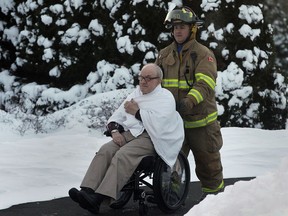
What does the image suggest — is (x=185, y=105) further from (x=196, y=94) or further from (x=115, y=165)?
(x=115, y=165)

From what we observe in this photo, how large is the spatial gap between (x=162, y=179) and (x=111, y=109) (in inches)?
221

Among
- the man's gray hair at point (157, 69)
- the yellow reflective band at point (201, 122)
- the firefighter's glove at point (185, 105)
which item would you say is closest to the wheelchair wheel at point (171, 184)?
the yellow reflective band at point (201, 122)

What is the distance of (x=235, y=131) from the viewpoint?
11008 mm

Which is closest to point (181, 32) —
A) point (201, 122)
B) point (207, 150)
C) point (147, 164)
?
point (201, 122)

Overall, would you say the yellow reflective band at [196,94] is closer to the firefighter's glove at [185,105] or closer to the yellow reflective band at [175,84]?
the firefighter's glove at [185,105]

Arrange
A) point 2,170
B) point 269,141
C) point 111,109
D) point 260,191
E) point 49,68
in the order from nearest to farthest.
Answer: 1. point 260,191
2. point 2,170
3. point 269,141
4. point 111,109
5. point 49,68

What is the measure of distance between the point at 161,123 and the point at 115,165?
0.53 meters

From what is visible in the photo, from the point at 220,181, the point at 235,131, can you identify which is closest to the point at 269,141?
the point at 235,131

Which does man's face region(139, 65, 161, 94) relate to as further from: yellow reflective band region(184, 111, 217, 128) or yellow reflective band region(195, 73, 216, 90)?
yellow reflective band region(184, 111, 217, 128)

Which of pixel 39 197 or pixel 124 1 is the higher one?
pixel 124 1

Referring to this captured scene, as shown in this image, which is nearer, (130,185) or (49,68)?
(130,185)

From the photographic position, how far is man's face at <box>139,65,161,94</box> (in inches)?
255

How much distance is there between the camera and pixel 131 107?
6.48m

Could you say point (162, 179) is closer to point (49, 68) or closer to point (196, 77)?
point (196, 77)
